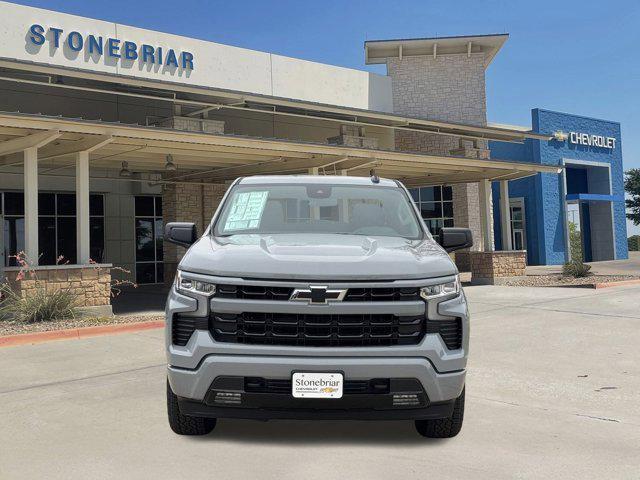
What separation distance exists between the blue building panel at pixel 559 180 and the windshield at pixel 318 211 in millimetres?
28010

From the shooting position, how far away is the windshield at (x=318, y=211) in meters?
5.25

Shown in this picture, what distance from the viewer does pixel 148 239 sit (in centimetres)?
2334

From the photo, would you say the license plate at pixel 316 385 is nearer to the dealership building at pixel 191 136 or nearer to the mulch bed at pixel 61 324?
the mulch bed at pixel 61 324

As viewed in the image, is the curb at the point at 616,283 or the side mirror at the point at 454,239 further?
the curb at the point at 616,283

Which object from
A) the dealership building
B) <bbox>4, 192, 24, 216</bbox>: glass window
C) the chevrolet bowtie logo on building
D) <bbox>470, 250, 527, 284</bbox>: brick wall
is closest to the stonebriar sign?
the dealership building

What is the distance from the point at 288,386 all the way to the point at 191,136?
9.82 m

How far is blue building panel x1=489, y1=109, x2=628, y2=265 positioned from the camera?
1251 inches

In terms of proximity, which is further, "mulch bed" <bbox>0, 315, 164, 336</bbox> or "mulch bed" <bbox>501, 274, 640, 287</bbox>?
"mulch bed" <bbox>501, 274, 640, 287</bbox>

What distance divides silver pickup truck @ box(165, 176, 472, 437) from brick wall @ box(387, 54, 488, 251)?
2197 centimetres

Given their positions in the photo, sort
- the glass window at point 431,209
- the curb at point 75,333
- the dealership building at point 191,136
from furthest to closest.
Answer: the glass window at point 431,209 → the dealership building at point 191,136 → the curb at point 75,333

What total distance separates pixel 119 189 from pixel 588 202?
2831 centimetres

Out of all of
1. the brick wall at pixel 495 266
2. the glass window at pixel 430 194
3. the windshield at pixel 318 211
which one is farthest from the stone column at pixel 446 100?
the windshield at pixel 318 211

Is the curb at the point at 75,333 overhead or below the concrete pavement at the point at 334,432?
overhead

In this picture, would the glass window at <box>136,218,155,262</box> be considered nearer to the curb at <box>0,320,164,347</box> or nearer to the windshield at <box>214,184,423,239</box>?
the curb at <box>0,320,164,347</box>
